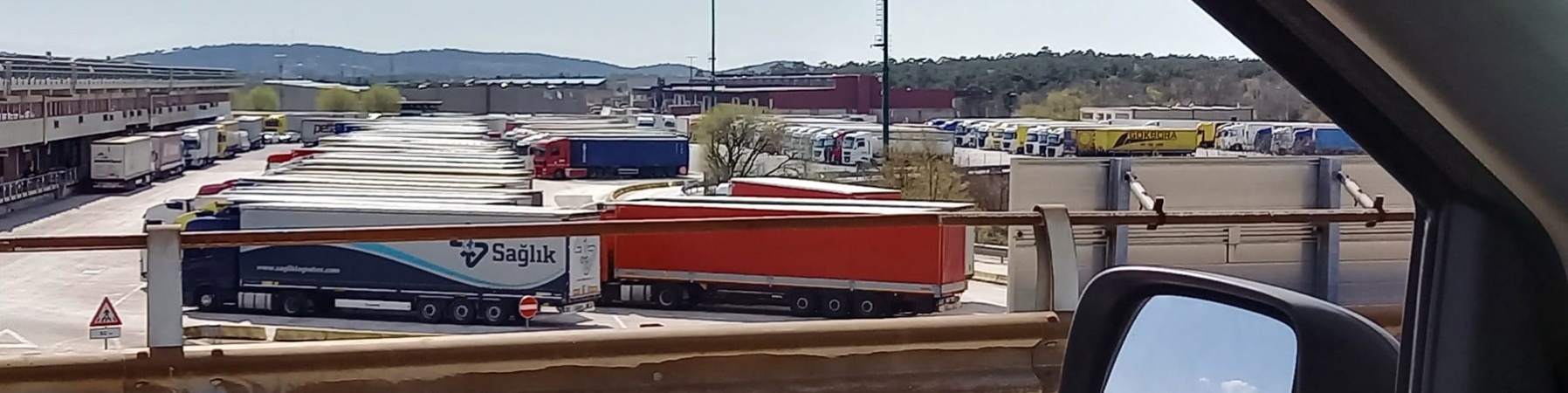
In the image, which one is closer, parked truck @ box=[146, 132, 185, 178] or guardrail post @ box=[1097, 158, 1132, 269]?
guardrail post @ box=[1097, 158, 1132, 269]

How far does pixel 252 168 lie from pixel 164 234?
22.7 feet

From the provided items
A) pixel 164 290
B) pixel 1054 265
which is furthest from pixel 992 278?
pixel 164 290

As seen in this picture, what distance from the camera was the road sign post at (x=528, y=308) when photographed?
658cm

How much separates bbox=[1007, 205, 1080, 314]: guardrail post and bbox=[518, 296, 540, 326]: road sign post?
2606mm

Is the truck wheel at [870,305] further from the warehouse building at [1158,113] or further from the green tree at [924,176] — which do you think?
the warehouse building at [1158,113]

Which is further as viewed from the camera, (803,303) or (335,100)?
(335,100)

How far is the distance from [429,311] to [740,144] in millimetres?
4833

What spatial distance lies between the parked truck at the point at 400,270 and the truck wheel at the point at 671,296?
1.12 feet

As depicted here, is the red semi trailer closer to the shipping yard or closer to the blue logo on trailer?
the shipping yard

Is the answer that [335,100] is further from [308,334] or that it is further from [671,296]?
[308,334]

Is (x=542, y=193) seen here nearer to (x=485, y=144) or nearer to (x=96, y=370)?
(x=96, y=370)

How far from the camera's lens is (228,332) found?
5117 millimetres

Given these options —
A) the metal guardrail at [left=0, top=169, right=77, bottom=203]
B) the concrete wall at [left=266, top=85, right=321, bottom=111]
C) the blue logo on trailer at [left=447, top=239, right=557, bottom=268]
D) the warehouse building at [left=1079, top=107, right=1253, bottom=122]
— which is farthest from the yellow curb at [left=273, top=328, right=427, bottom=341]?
the concrete wall at [left=266, top=85, right=321, bottom=111]

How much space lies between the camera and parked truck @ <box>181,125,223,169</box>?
10.9m
